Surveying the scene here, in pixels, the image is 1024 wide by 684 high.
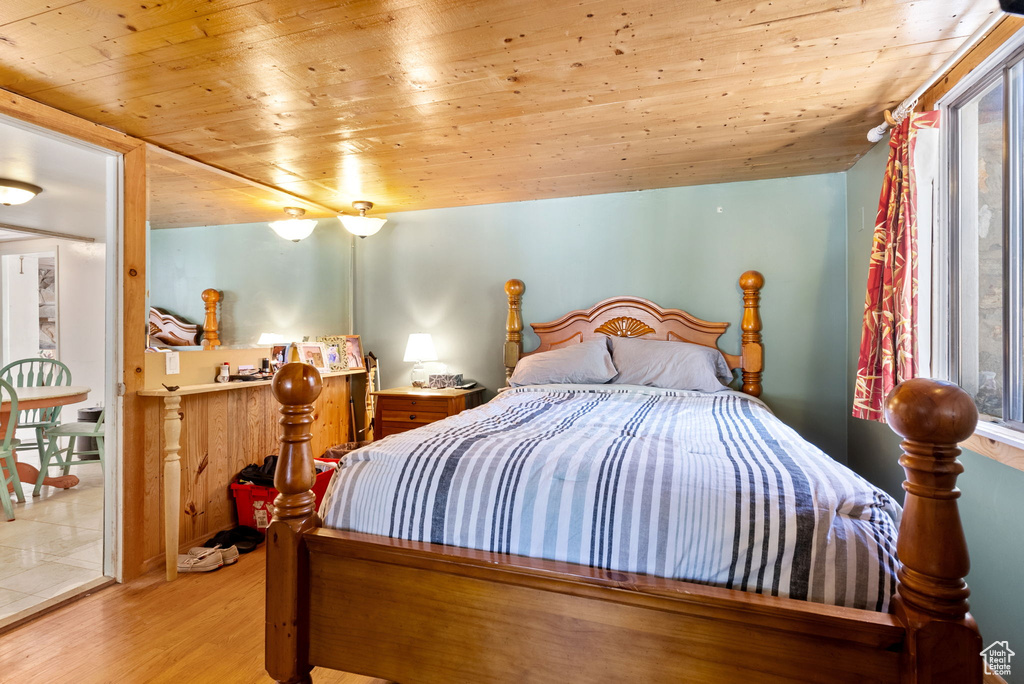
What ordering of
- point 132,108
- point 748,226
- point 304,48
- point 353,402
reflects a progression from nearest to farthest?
point 304,48, point 132,108, point 748,226, point 353,402

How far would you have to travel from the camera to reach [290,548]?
1.33 metres

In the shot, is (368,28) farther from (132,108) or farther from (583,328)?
(583,328)

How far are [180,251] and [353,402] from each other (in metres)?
1.74

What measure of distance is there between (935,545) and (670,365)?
85.9 inches

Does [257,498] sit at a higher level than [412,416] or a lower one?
lower

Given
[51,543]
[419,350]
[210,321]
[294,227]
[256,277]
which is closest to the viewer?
[51,543]

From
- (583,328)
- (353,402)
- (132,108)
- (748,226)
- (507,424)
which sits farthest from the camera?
(353,402)

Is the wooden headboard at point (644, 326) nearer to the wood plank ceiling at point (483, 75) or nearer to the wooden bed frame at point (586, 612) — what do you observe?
the wood plank ceiling at point (483, 75)

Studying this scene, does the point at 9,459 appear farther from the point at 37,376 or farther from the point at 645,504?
the point at 645,504

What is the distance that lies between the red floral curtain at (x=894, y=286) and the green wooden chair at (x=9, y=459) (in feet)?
11.8

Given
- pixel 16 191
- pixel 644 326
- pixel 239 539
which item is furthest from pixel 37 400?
pixel 644 326

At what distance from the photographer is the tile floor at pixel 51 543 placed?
2.13 m

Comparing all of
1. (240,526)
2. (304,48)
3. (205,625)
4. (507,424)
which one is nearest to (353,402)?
(240,526)

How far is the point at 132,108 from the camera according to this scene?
2.17 metres
